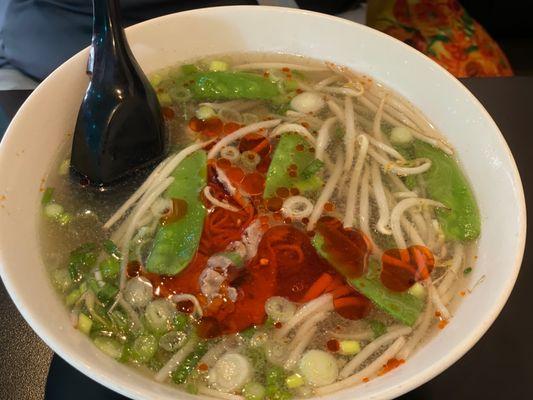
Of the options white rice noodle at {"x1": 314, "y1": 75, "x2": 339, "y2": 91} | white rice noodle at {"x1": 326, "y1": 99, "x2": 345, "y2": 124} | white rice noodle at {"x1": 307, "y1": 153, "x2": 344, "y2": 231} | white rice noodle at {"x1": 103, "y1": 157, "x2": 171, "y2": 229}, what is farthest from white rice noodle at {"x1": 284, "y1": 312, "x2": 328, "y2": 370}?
white rice noodle at {"x1": 314, "y1": 75, "x2": 339, "y2": 91}

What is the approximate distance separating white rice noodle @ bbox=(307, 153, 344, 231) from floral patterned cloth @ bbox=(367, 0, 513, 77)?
1168 mm

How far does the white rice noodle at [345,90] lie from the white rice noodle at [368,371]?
0.72 meters

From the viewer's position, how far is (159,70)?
63.1 inches

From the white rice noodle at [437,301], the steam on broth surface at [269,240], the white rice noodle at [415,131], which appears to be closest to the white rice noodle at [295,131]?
the steam on broth surface at [269,240]

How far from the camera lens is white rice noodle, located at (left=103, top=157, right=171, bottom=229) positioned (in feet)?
4.30

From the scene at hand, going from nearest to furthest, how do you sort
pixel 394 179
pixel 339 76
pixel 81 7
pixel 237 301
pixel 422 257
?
pixel 237 301 → pixel 422 257 → pixel 394 179 → pixel 339 76 → pixel 81 7

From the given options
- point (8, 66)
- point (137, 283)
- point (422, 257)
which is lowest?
point (8, 66)

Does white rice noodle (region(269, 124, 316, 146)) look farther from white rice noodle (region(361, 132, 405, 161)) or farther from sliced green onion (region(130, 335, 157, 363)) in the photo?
sliced green onion (region(130, 335, 157, 363))

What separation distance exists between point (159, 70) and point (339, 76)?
50 cm

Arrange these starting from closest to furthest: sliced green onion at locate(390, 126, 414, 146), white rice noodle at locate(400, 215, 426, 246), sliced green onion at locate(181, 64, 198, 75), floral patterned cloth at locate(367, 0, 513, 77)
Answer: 1. white rice noodle at locate(400, 215, 426, 246)
2. sliced green onion at locate(390, 126, 414, 146)
3. sliced green onion at locate(181, 64, 198, 75)
4. floral patterned cloth at locate(367, 0, 513, 77)

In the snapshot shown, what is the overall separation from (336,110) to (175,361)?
0.80m

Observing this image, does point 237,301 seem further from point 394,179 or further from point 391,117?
point 391,117

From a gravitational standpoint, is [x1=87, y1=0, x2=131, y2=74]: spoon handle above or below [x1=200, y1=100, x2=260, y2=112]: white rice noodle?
above

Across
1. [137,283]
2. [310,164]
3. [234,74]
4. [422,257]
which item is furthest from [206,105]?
[422,257]
